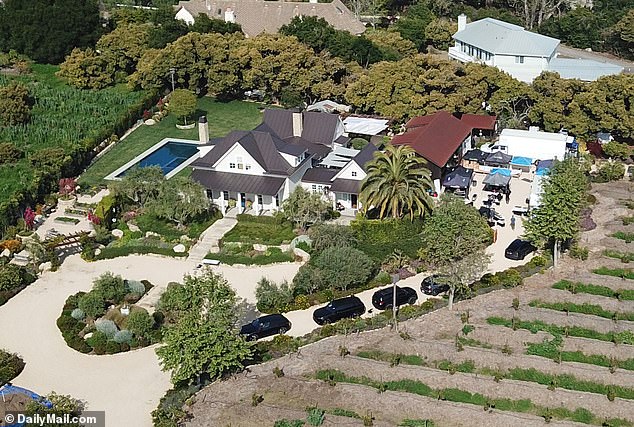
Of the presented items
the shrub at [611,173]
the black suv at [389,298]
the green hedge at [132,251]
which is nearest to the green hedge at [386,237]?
the black suv at [389,298]

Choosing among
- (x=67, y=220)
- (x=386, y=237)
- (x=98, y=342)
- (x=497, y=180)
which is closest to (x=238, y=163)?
(x=67, y=220)

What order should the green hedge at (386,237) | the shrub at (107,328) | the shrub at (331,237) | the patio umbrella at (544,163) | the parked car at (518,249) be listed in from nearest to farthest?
the shrub at (107,328) → the shrub at (331,237) → the green hedge at (386,237) → the parked car at (518,249) → the patio umbrella at (544,163)

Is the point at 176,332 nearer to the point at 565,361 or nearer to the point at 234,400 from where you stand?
the point at 234,400

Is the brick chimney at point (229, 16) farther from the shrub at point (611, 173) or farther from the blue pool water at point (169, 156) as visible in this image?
the shrub at point (611, 173)

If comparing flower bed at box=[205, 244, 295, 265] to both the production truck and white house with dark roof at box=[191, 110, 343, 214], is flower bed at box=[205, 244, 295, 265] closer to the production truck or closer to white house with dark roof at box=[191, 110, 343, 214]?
white house with dark roof at box=[191, 110, 343, 214]

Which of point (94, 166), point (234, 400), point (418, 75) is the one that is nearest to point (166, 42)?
point (94, 166)

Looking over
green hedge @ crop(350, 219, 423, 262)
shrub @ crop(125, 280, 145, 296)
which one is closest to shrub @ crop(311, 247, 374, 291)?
green hedge @ crop(350, 219, 423, 262)
